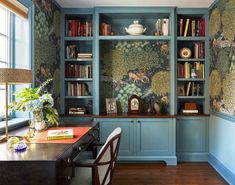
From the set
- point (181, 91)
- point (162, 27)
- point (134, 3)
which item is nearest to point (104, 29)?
point (134, 3)

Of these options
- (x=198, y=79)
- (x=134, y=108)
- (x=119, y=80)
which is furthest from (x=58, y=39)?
(x=198, y=79)

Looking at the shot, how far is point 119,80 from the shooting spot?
4.29 metres

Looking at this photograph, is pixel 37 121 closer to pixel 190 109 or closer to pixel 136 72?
pixel 136 72

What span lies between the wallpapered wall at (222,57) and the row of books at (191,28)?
0.53ft

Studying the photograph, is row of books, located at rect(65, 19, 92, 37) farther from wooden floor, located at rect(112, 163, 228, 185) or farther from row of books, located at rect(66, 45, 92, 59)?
wooden floor, located at rect(112, 163, 228, 185)

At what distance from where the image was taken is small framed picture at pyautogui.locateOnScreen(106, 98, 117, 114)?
13.6 ft

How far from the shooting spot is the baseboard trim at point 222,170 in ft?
10.2

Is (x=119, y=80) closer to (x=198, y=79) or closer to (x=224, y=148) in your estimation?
(x=198, y=79)

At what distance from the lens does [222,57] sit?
11.3 feet

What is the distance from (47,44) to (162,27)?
1820mm

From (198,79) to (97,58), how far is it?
1647mm

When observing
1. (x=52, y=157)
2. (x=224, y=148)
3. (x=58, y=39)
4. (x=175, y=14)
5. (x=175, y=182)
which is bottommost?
(x=175, y=182)

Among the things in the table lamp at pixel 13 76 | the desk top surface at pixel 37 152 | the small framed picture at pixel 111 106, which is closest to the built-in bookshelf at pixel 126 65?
the small framed picture at pixel 111 106

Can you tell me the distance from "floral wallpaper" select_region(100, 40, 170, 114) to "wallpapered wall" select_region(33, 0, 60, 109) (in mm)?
788
